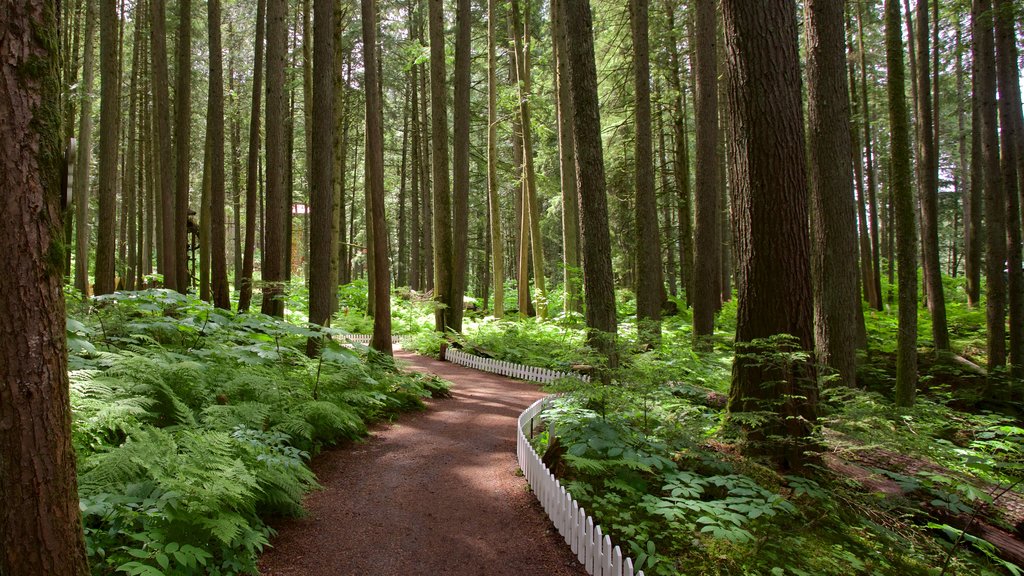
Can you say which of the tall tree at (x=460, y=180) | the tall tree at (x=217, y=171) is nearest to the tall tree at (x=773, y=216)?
the tall tree at (x=460, y=180)

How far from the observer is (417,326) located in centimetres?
2100

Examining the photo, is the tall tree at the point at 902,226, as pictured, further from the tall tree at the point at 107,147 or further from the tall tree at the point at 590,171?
the tall tree at the point at 107,147

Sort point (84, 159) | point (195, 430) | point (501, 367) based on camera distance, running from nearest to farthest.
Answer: point (195, 430) → point (501, 367) → point (84, 159)

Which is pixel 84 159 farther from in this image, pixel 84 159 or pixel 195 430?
pixel 195 430

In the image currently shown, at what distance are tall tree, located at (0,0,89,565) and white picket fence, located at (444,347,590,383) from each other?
986cm

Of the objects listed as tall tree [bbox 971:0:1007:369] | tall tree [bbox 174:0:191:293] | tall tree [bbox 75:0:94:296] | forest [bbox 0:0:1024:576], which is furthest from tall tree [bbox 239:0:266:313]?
tall tree [bbox 971:0:1007:369]

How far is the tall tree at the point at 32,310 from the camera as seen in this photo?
2303 mm

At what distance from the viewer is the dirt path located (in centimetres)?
430

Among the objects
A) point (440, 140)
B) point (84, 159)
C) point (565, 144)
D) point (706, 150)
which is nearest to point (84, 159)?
point (84, 159)

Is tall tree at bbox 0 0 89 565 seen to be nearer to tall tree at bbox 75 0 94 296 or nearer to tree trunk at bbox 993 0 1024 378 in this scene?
tall tree at bbox 75 0 94 296

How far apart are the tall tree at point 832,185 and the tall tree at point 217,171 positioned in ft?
40.2

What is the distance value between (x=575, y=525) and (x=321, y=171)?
7.57 m

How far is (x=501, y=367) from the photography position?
1388 cm

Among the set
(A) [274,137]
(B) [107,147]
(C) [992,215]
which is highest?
(B) [107,147]
